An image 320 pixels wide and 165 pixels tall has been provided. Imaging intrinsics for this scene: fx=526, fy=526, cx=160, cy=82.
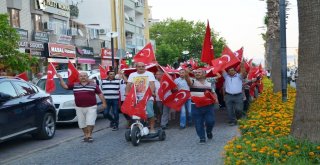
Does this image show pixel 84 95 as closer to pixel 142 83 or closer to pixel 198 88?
pixel 142 83

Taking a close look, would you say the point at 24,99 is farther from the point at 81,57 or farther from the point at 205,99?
the point at 81,57

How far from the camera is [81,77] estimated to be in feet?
36.3

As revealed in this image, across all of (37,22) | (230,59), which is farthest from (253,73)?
(37,22)

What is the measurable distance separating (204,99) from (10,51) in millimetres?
8518

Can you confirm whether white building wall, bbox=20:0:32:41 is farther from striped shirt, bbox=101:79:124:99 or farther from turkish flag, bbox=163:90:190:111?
turkish flag, bbox=163:90:190:111

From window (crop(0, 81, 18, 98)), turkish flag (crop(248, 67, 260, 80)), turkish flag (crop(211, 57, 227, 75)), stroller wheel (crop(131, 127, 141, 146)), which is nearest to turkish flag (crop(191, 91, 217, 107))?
stroller wheel (crop(131, 127, 141, 146))

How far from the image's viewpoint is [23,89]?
436 inches

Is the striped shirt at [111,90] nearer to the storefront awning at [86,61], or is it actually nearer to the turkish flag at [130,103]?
the turkish flag at [130,103]

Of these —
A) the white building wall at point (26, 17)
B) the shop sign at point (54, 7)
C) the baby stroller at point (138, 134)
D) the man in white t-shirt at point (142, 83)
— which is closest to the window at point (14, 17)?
the white building wall at point (26, 17)

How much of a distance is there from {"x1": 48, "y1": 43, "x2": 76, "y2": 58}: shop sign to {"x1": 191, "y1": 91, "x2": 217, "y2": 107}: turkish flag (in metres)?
24.1

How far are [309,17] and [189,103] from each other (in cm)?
650

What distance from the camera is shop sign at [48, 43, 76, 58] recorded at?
33.2 metres

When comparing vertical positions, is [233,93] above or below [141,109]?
above

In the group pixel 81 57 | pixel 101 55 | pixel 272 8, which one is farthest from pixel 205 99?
pixel 101 55
